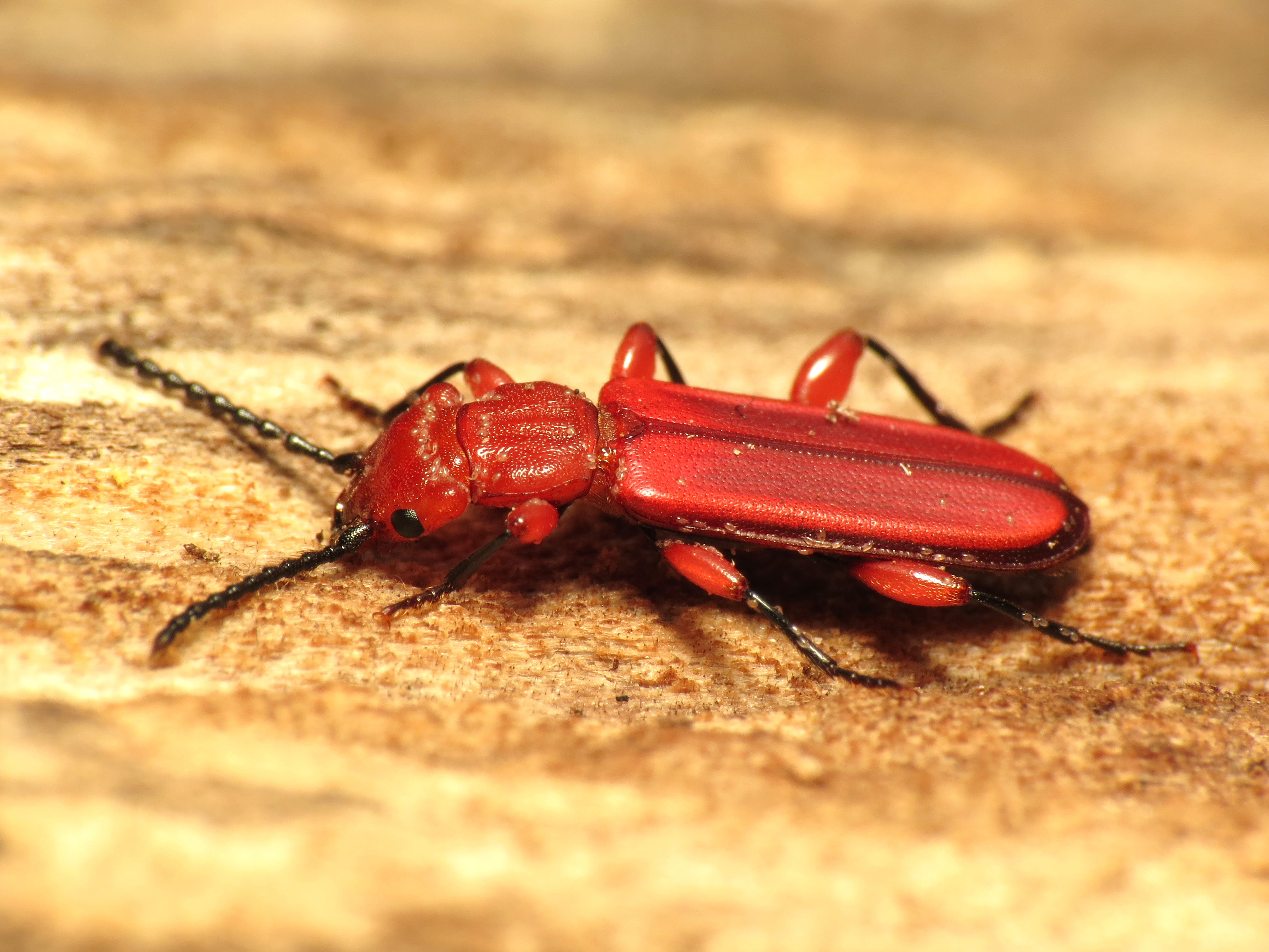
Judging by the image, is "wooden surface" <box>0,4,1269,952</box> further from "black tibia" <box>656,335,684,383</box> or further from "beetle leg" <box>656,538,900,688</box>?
"black tibia" <box>656,335,684,383</box>

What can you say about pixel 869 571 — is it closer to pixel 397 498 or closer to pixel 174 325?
pixel 397 498

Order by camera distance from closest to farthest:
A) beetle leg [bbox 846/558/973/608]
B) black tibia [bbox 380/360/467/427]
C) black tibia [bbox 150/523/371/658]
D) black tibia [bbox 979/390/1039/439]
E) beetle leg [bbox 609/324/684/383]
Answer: black tibia [bbox 150/523/371/658], beetle leg [bbox 846/558/973/608], black tibia [bbox 380/360/467/427], beetle leg [bbox 609/324/684/383], black tibia [bbox 979/390/1039/439]

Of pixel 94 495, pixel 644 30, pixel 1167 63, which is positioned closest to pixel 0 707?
pixel 94 495

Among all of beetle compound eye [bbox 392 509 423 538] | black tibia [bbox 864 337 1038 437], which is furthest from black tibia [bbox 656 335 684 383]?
beetle compound eye [bbox 392 509 423 538]

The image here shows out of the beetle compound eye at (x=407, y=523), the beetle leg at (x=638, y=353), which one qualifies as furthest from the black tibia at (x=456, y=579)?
the beetle leg at (x=638, y=353)

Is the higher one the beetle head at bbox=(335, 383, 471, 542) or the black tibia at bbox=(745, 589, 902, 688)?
the beetle head at bbox=(335, 383, 471, 542)

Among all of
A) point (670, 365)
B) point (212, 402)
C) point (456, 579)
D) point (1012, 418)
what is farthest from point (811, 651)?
point (212, 402)

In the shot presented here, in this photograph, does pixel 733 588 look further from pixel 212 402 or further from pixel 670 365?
pixel 212 402
